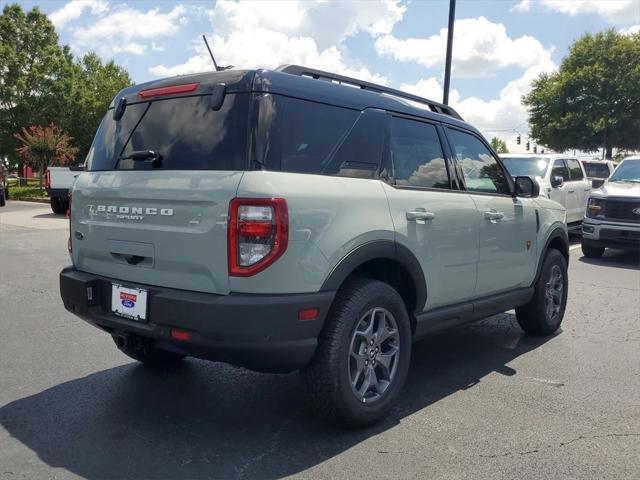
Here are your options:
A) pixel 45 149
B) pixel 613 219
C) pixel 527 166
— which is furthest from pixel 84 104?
pixel 613 219

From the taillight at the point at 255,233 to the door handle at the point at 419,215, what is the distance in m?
1.07

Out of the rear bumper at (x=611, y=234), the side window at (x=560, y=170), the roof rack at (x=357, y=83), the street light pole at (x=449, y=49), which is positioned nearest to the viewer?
the roof rack at (x=357, y=83)

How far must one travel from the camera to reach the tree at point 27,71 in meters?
36.5

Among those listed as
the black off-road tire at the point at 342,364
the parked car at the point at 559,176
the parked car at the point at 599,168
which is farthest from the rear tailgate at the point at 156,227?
the parked car at the point at 599,168

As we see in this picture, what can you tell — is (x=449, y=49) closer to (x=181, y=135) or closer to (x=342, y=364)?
(x=181, y=135)

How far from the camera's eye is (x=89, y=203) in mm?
3703

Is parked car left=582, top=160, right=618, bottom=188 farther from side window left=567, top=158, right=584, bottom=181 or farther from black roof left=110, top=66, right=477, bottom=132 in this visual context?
black roof left=110, top=66, right=477, bottom=132

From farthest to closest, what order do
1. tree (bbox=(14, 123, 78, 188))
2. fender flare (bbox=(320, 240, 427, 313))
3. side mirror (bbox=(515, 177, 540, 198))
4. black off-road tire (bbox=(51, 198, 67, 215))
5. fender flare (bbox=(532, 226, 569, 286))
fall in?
tree (bbox=(14, 123, 78, 188)) → black off-road tire (bbox=(51, 198, 67, 215)) → fender flare (bbox=(532, 226, 569, 286)) → side mirror (bbox=(515, 177, 540, 198)) → fender flare (bbox=(320, 240, 427, 313))

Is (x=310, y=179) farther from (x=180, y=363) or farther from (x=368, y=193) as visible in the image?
(x=180, y=363)

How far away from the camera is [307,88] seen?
343 centimetres

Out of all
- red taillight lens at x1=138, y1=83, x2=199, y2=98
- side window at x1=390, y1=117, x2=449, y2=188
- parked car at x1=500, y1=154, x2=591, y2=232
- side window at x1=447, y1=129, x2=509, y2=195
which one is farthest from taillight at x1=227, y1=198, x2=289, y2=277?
parked car at x1=500, y1=154, x2=591, y2=232

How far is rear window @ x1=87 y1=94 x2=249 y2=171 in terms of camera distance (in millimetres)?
3152

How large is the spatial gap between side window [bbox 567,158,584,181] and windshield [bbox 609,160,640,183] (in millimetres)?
1202

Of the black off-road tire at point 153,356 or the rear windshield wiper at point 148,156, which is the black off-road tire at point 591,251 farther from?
the rear windshield wiper at point 148,156
